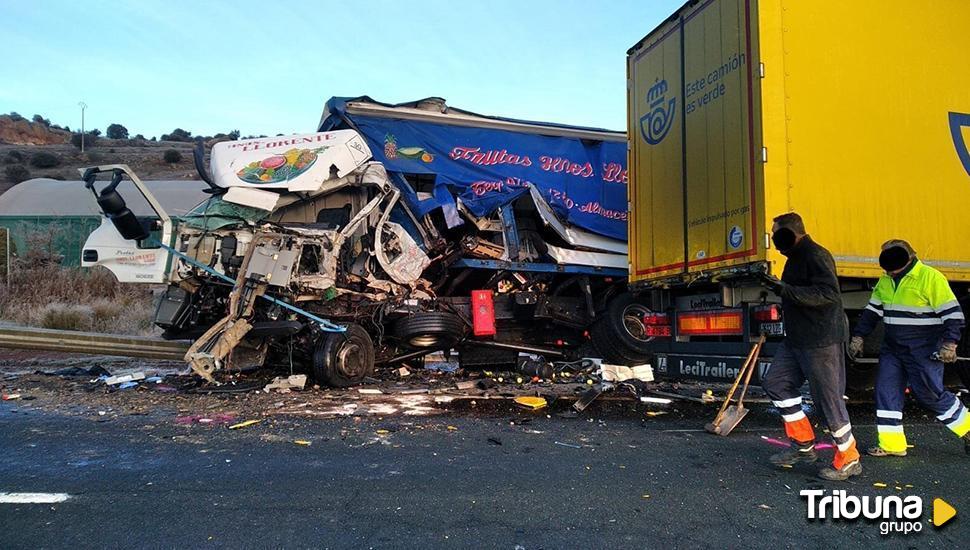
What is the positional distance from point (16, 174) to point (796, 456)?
38.8 m

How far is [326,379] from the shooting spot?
6453 mm

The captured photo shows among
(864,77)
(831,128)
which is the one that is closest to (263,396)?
(831,128)

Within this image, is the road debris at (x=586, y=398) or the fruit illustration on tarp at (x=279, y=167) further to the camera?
the fruit illustration on tarp at (x=279, y=167)

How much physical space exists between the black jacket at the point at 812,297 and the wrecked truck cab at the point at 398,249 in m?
4.01

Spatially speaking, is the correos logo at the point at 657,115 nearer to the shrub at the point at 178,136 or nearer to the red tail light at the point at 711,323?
the red tail light at the point at 711,323

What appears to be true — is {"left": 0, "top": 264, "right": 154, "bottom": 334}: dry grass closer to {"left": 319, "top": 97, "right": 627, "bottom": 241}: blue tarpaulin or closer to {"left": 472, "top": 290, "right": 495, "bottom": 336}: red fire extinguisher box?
{"left": 319, "top": 97, "right": 627, "bottom": 241}: blue tarpaulin

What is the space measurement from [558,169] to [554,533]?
6.59 metres

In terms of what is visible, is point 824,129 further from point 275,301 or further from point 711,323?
point 275,301

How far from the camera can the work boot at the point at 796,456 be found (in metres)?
3.73

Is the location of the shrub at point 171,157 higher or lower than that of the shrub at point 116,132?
lower

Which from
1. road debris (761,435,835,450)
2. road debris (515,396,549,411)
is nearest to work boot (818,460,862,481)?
road debris (761,435,835,450)

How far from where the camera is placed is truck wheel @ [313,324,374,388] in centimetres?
643

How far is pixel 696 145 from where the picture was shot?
5.77 meters

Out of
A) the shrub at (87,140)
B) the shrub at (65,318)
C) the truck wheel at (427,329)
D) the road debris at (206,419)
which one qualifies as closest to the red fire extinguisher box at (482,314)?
the truck wheel at (427,329)
